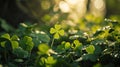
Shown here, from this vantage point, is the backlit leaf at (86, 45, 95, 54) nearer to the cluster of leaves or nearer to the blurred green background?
the cluster of leaves

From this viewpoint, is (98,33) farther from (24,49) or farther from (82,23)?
(82,23)

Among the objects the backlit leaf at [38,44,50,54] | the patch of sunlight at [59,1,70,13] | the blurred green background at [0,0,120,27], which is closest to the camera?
the backlit leaf at [38,44,50,54]

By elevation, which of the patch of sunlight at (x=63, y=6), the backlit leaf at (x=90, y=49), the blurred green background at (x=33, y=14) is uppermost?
the patch of sunlight at (x=63, y=6)

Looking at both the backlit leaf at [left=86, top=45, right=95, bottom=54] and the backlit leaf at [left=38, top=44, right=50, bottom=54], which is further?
the backlit leaf at [left=86, top=45, right=95, bottom=54]

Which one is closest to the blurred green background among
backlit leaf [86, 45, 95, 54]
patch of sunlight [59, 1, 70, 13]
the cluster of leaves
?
patch of sunlight [59, 1, 70, 13]

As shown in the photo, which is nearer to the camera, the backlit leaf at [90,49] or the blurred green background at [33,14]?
the backlit leaf at [90,49]

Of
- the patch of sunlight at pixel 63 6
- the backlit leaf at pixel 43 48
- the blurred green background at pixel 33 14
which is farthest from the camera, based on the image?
the patch of sunlight at pixel 63 6

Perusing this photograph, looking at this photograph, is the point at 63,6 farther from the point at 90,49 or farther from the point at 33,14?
the point at 90,49

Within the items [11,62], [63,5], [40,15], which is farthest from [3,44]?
[63,5]

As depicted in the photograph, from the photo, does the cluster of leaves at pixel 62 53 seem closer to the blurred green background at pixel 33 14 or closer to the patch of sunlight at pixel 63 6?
the blurred green background at pixel 33 14

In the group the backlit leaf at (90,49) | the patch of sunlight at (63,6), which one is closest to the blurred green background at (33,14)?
the patch of sunlight at (63,6)

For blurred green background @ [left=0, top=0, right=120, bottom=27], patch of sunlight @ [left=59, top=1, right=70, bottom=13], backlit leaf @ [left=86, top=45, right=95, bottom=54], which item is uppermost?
patch of sunlight @ [left=59, top=1, right=70, bottom=13]
